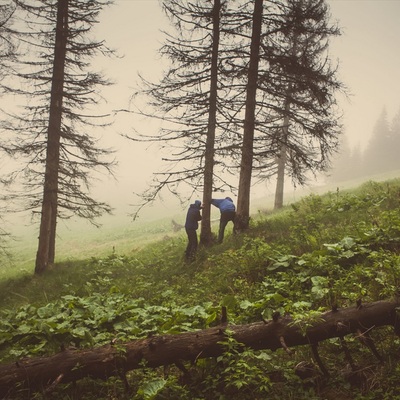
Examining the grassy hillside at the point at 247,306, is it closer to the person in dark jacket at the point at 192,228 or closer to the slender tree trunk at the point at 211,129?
the person in dark jacket at the point at 192,228

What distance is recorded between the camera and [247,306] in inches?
168

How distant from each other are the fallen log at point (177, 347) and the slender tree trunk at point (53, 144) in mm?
9120

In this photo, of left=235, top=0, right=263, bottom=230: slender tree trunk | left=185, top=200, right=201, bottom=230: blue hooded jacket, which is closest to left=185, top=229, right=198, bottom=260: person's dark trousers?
left=185, top=200, right=201, bottom=230: blue hooded jacket

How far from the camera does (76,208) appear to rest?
12320 millimetres

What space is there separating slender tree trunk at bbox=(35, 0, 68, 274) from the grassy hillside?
7.36ft

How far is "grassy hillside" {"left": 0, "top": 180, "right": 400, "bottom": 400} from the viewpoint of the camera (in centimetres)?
317

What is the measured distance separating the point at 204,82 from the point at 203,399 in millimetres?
9527

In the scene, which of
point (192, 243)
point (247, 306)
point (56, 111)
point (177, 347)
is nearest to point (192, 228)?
point (192, 243)

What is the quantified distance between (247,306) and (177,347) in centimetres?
134

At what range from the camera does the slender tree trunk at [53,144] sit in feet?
37.8

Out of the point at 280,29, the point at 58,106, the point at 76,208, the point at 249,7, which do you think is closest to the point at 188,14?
the point at 249,7

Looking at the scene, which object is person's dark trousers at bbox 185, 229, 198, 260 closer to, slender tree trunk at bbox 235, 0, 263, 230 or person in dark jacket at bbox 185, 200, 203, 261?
person in dark jacket at bbox 185, 200, 203, 261

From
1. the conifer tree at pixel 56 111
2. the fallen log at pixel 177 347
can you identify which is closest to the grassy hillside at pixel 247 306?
the fallen log at pixel 177 347

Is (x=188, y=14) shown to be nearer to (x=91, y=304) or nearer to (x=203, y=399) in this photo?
(x=91, y=304)
